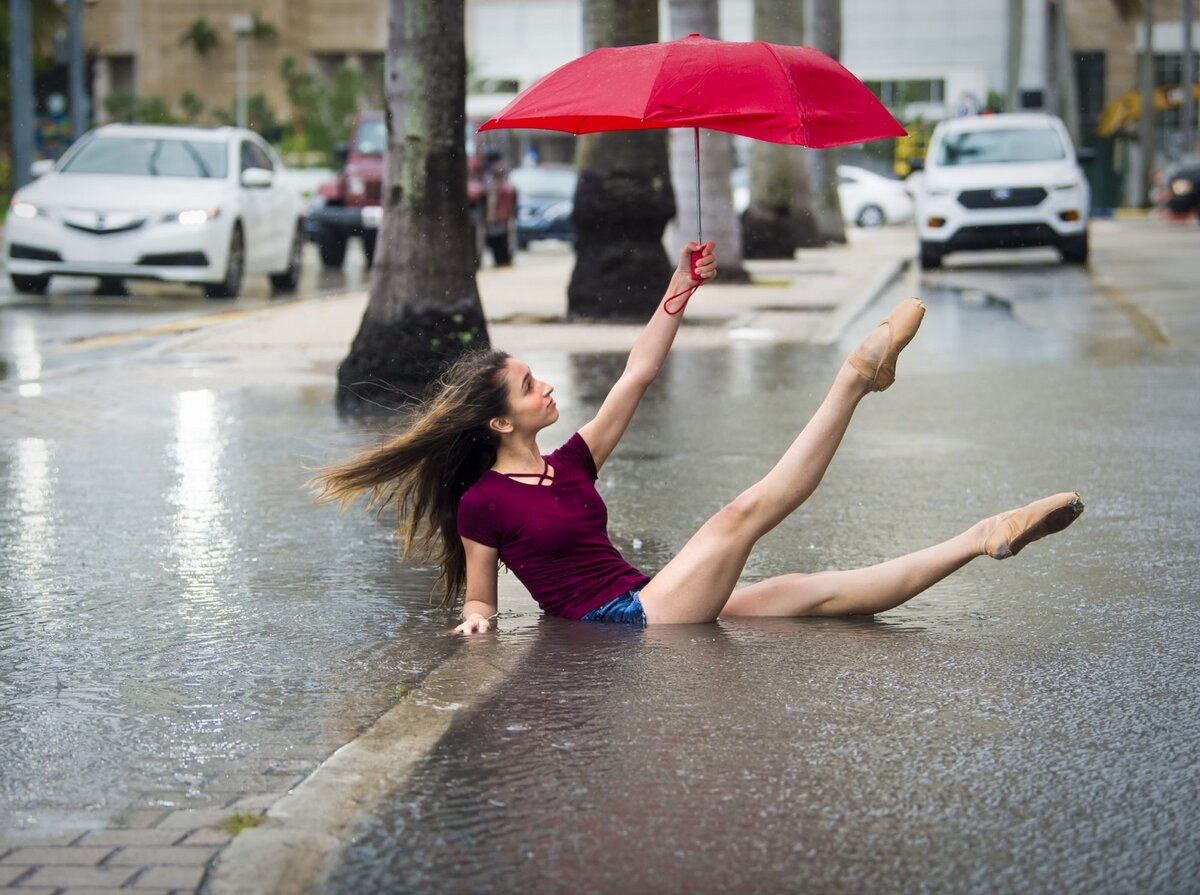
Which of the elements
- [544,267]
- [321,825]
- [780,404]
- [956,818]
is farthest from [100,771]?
[544,267]

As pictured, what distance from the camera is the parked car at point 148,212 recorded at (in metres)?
18.9

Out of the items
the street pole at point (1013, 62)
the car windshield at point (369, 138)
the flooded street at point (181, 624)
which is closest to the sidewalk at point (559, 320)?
the car windshield at point (369, 138)

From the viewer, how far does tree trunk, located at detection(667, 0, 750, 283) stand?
20203 millimetres

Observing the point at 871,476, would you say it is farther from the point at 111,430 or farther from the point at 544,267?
the point at 544,267

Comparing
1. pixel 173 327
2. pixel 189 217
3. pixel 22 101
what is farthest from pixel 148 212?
pixel 22 101

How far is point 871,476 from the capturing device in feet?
30.0

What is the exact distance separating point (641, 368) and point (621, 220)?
458 inches

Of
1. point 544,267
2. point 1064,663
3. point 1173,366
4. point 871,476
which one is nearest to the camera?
point 1064,663

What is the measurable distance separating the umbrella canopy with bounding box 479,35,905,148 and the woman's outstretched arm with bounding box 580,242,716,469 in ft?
1.44

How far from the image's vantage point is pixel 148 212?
1894 centimetres

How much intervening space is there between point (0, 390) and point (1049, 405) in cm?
641

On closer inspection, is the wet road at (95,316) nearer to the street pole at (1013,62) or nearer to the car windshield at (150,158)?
the car windshield at (150,158)

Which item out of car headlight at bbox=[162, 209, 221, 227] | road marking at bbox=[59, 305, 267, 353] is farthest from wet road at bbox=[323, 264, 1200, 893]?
car headlight at bbox=[162, 209, 221, 227]

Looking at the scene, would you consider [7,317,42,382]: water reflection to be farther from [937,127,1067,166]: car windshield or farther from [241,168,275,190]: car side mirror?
[937,127,1067,166]: car windshield
